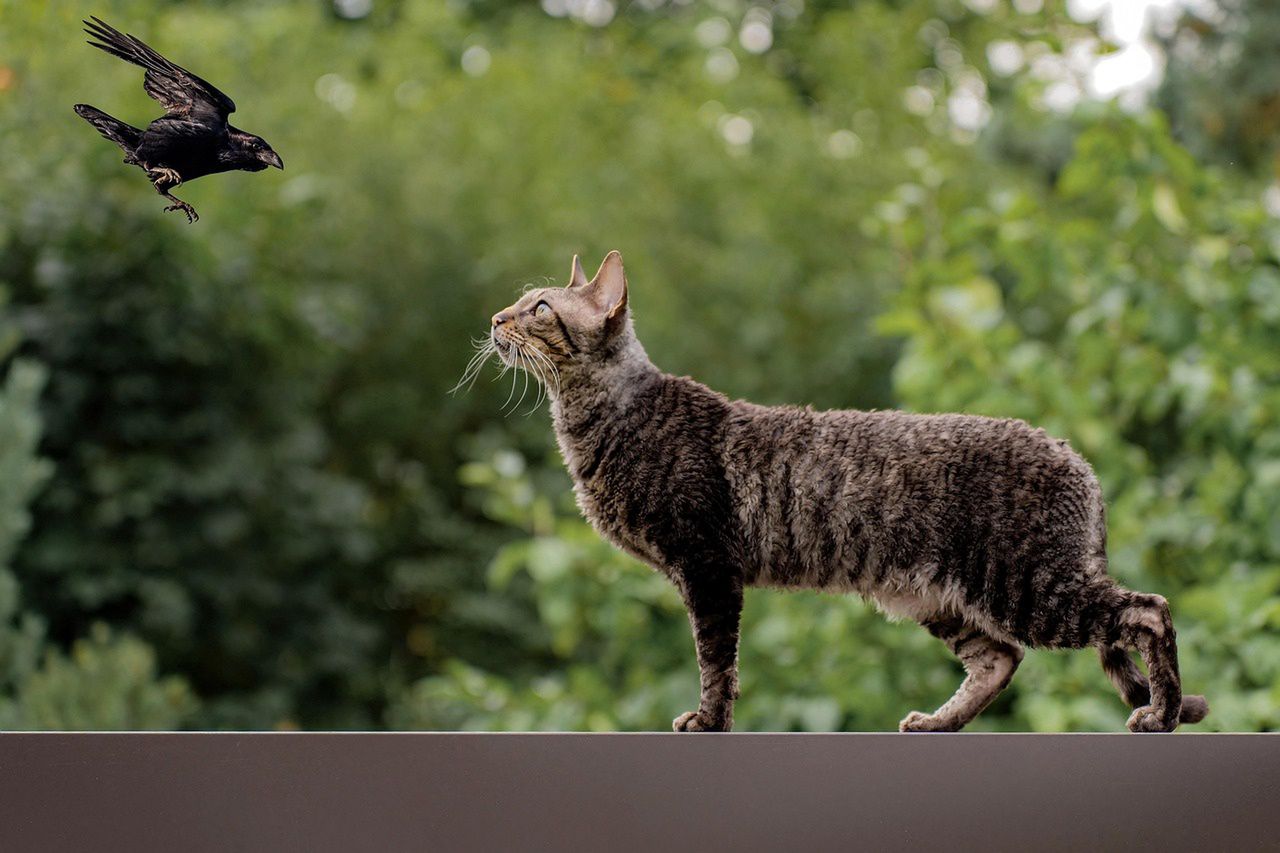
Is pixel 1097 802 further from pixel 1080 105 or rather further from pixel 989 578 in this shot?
pixel 1080 105

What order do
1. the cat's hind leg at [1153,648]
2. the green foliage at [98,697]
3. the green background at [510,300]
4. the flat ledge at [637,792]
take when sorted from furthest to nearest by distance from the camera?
the green foliage at [98,697], the green background at [510,300], the cat's hind leg at [1153,648], the flat ledge at [637,792]

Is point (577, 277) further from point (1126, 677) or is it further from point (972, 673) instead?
point (1126, 677)

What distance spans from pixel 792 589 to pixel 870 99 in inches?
179

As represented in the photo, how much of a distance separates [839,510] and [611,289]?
34cm

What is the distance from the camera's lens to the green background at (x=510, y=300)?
7.11 feet

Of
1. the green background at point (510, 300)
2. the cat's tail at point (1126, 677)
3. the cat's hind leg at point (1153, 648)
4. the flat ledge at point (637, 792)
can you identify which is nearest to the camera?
the flat ledge at point (637, 792)

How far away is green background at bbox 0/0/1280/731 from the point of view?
2166mm

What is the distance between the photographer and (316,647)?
4469 millimetres

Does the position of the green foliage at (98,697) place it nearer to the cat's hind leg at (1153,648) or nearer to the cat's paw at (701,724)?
the cat's paw at (701,724)

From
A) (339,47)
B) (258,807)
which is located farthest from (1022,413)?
(339,47)

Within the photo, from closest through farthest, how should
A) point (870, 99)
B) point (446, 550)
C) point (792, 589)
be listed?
point (792, 589), point (446, 550), point (870, 99)

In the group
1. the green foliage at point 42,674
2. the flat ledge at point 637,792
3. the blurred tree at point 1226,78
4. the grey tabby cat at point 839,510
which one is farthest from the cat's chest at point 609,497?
the blurred tree at point 1226,78

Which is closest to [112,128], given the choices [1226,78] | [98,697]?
[98,697]

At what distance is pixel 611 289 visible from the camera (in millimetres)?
1365
